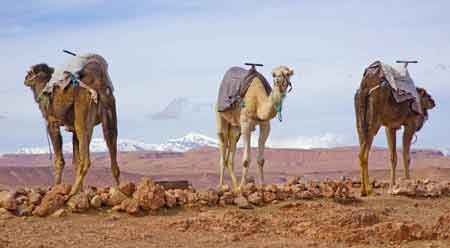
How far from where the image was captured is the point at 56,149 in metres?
15.0

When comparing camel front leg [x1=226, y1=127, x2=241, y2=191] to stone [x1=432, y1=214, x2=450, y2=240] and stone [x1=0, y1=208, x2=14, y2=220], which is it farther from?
stone [x1=432, y1=214, x2=450, y2=240]

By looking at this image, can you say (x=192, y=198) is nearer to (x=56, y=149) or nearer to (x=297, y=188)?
(x=297, y=188)

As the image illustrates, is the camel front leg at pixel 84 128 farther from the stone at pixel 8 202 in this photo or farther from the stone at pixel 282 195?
the stone at pixel 282 195

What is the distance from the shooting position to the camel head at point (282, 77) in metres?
15.4

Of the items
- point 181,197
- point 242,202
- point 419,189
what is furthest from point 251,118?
point 419,189

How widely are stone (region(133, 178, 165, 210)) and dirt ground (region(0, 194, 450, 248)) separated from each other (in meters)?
0.14

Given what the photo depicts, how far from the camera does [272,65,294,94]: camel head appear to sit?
50.4 feet

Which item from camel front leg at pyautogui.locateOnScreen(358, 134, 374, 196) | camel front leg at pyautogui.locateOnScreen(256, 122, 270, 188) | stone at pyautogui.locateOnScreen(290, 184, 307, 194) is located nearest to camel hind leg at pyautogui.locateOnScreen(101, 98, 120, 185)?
camel front leg at pyautogui.locateOnScreen(256, 122, 270, 188)

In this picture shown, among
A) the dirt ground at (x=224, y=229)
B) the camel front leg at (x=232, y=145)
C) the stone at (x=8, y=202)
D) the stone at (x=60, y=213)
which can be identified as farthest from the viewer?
the camel front leg at (x=232, y=145)

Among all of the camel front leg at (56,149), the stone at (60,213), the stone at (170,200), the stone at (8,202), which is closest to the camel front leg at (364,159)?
the stone at (170,200)

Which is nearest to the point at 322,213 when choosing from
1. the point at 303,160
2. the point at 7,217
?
the point at 7,217

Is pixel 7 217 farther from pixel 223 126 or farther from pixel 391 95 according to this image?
pixel 391 95

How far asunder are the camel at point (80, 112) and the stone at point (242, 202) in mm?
2205

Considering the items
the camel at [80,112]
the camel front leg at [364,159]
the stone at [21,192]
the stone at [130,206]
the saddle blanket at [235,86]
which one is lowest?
the stone at [130,206]
